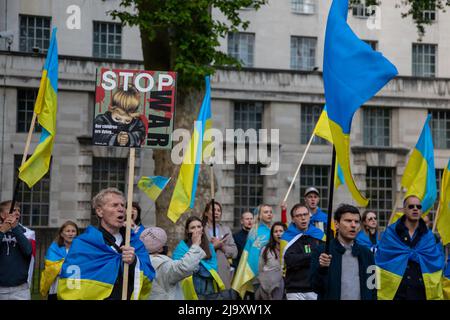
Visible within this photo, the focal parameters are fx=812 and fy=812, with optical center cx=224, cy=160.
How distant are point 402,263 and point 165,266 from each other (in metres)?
2.82

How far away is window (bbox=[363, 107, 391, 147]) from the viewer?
3375cm

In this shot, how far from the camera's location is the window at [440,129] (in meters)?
34.2

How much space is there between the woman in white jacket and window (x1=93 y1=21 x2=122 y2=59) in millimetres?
24257

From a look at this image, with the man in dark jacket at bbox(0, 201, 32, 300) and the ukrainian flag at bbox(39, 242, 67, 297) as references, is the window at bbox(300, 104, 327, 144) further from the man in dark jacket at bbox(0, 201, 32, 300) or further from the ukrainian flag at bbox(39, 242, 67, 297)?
the man in dark jacket at bbox(0, 201, 32, 300)

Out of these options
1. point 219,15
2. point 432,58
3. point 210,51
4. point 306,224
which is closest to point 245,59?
point 219,15

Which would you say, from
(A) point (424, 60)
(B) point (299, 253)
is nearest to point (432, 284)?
(B) point (299, 253)

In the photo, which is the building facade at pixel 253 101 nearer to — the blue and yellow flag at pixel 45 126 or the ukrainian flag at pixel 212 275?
the blue and yellow flag at pixel 45 126

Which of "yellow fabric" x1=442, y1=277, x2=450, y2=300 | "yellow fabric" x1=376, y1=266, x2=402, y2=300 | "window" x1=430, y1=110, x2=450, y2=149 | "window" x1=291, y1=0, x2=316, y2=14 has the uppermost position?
"window" x1=291, y1=0, x2=316, y2=14

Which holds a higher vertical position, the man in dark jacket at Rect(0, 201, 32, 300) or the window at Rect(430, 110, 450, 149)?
the window at Rect(430, 110, 450, 149)

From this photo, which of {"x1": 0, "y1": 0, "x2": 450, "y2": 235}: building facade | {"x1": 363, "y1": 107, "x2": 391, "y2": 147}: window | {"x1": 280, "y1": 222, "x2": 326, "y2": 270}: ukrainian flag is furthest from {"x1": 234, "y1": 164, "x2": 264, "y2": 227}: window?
{"x1": 280, "y1": 222, "x2": 326, "y2": 270}: ukrainian flag

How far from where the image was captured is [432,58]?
34.6m

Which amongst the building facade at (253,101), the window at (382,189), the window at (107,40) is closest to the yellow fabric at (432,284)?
the building facade at (253,101)

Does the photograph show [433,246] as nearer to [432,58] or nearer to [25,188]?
[25,188]

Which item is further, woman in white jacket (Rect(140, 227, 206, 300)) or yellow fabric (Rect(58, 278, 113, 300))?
woman in white jacket (Rect(140, 227, 206, 300))
